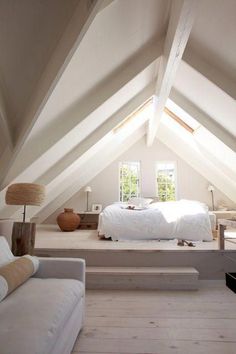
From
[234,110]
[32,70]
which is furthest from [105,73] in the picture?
[234,110]

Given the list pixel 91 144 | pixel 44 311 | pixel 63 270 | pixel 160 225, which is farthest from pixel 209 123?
pixel 44 311

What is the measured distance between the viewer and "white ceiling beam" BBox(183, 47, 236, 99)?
2.68m

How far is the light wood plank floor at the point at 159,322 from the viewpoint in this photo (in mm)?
1602

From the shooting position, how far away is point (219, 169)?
5.34m

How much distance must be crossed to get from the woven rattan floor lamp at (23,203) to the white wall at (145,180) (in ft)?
13.6

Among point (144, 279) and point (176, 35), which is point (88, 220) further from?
point (176, 35)

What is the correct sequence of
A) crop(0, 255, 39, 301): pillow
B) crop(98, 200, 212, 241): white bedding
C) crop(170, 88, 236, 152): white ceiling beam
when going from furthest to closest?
crop(98, 200, 212, 241): white bedding < crop(170, 88, 236, 152): white ceiling beam < crop(0, 255, 39, 301): pillow

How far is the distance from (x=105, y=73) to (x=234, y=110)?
1.62 m

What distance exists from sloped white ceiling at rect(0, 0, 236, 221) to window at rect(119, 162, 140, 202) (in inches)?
115

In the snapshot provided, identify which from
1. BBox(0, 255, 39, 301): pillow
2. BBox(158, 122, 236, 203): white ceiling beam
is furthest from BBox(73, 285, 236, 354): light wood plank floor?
BBox(158, 122, 236, 203): white ceiling beam

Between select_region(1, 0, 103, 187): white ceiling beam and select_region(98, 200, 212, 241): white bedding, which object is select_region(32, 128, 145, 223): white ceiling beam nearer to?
select_region(98, 200, 212, 241): white bedding

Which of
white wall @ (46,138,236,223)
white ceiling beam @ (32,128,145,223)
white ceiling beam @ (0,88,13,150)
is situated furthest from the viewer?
white wall @ (46,138,236,223)

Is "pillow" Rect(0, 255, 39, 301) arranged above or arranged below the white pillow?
below

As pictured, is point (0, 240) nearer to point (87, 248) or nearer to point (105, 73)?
point (87, 248)
